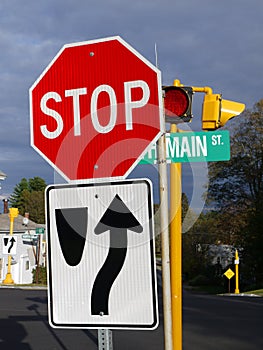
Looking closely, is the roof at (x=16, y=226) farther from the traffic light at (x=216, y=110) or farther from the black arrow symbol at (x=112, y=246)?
Result: the black arrow symbol at (x=112, y=246)

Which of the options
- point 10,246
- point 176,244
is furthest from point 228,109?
point 10,246

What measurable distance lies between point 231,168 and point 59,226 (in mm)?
47503

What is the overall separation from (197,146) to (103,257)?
7.77ft

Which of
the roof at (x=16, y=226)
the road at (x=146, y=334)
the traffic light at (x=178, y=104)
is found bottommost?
the road at (x=146, y=334)

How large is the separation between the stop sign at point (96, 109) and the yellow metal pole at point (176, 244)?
1.94m

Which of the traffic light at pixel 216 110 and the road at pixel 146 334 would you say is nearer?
the traffic light at pixel 216 110

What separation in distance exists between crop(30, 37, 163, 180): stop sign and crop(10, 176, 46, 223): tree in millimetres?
76964

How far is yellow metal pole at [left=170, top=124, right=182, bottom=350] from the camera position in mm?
4566

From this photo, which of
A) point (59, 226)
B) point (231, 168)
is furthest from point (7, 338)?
point (231, 168)

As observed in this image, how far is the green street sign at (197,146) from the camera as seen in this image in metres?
4.69

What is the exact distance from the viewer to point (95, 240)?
2639 mm

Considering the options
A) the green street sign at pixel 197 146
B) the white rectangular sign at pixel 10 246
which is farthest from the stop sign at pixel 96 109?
the white rectangular sign at pixel 10 246

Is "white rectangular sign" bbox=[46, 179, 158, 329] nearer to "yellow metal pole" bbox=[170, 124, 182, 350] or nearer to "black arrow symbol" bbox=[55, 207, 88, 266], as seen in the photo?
"black arrow symbol" bbox=[55, 207, 88, 266]

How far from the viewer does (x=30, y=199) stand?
3615 inches
